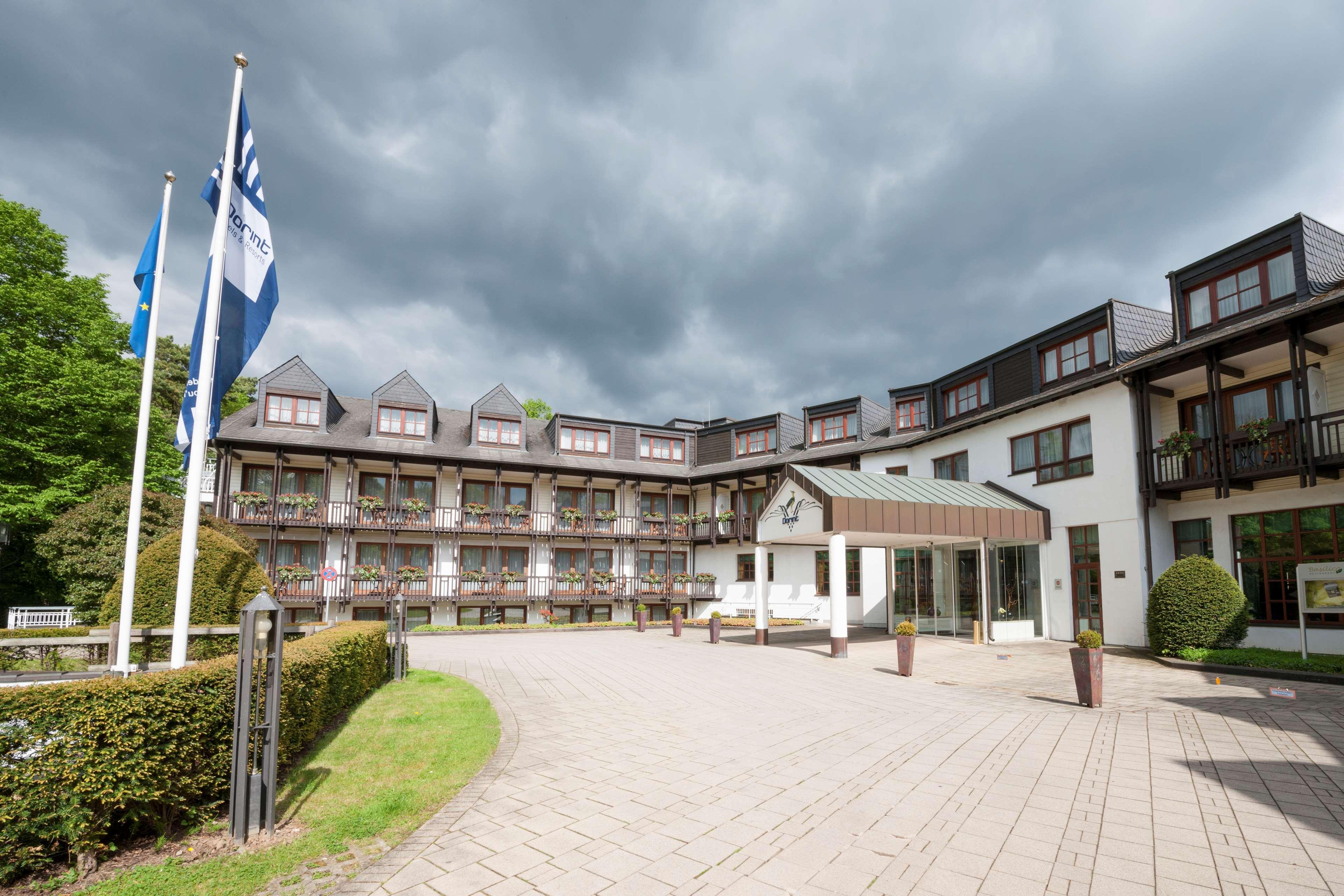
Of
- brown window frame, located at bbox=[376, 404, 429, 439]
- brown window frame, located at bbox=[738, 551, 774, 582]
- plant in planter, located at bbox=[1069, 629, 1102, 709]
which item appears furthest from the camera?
brown window frame, located at bbox=[738, 551, 774, 582]

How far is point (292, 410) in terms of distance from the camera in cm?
2772

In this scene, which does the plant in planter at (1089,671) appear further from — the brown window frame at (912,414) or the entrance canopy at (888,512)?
the brown window frame at (912,414)

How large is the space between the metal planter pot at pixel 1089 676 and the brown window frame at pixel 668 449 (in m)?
24.7

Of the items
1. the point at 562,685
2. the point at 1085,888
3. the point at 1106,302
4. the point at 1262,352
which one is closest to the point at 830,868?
the point at 1085,888

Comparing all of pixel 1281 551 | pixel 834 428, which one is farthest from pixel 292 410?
pixel 1281 551

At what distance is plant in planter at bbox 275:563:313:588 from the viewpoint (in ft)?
82.9

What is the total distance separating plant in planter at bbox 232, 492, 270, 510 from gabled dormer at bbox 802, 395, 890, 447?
21.6m

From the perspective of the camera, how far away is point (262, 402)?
27266 millimetres

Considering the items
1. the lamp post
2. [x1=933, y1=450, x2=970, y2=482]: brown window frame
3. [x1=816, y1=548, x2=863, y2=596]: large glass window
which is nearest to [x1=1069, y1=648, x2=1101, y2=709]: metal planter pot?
the lamp post

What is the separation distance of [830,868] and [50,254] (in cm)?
3205

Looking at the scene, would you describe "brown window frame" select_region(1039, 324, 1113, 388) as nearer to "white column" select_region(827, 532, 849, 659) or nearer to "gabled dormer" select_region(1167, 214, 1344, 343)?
"gabled dormer" select_region(1167, 214, 1344, 343)

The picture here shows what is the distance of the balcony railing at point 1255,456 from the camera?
1365 cm

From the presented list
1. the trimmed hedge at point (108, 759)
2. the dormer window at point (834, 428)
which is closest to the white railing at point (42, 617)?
the trimmed hedge at point (108, 759)

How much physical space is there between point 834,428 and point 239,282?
80.9 feet
